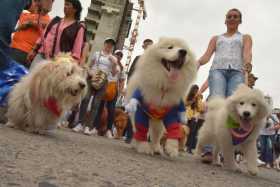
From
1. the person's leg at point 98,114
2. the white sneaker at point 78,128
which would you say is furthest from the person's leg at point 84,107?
the person's leg at point 98,114

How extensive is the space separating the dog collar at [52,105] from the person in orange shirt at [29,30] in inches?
46.6

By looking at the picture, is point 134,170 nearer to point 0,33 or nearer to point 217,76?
point 0,33

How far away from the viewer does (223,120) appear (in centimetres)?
548

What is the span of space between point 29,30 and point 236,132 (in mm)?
2991

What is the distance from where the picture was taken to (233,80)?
241 inches

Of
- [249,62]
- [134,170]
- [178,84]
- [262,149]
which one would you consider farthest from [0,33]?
[262,149]

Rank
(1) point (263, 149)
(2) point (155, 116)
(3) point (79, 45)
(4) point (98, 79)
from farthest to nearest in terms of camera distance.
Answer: (1) point (263, 149) → (4) point (98, 79) → (3) point (79, 45) → (2) point (155, 116)

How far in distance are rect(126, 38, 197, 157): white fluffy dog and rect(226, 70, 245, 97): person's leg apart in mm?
1078

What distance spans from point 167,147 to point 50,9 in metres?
2.58

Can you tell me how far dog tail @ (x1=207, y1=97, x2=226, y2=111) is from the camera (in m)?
5.85

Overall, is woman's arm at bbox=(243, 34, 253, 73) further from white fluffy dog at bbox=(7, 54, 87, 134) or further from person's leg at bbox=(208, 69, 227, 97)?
white fluffy dog at bbox=(7, 54, 87, 134)

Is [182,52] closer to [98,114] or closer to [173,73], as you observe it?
[173,73]

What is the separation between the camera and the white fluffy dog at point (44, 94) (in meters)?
4.95

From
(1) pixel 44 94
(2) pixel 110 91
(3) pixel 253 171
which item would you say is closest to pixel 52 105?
(1) pixel 44 94
